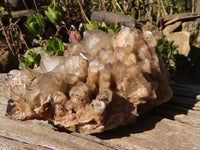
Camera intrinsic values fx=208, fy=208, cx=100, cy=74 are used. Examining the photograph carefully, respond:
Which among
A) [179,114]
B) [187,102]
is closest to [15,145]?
[179,114]

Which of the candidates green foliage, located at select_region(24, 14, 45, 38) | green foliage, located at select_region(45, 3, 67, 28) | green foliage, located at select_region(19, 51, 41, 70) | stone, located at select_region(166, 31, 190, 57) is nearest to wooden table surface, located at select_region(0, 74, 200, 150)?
green foliage, located at select_region(19, 51, 41, 70)

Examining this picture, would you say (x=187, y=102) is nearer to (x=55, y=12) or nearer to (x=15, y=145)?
(x=15, y=145)

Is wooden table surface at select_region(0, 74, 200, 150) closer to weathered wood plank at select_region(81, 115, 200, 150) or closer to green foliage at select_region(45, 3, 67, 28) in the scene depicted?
weathered wood plank at select_region(81, 115, 200, 150)

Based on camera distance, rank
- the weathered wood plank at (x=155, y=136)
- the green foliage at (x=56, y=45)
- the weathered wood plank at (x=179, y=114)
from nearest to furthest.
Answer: the weathered wood plank at (x=155, y=136), the weathered wood plank at (x=179, y=114), the green foliage at (x=56, y=45)

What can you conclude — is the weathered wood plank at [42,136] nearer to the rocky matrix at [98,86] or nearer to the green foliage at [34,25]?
the rocky matrix at [98,86]

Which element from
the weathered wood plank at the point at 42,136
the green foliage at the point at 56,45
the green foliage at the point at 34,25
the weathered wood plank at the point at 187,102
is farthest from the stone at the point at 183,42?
the weathered wood plank at the point at 42,136

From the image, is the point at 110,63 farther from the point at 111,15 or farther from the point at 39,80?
the point at 111,15
